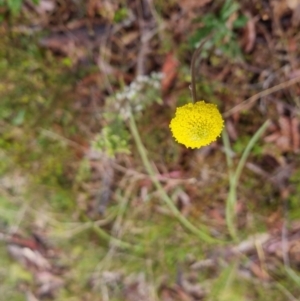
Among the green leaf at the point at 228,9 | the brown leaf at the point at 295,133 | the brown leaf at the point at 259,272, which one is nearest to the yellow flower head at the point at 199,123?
the green leaf at the point at 228,9

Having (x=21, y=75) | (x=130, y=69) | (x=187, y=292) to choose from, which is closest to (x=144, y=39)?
(x=130, y=69)

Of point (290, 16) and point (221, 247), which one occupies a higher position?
point (290, 16)

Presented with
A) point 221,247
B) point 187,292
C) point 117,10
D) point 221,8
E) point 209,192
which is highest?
point 117,10

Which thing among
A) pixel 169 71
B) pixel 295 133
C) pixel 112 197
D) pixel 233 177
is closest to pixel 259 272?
pixel 233 177

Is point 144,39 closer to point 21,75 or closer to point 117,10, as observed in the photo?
point 117,10

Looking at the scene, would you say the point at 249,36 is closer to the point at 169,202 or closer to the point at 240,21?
the point at 240,21

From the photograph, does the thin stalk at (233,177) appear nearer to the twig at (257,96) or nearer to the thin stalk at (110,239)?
the twig at (257,96)
